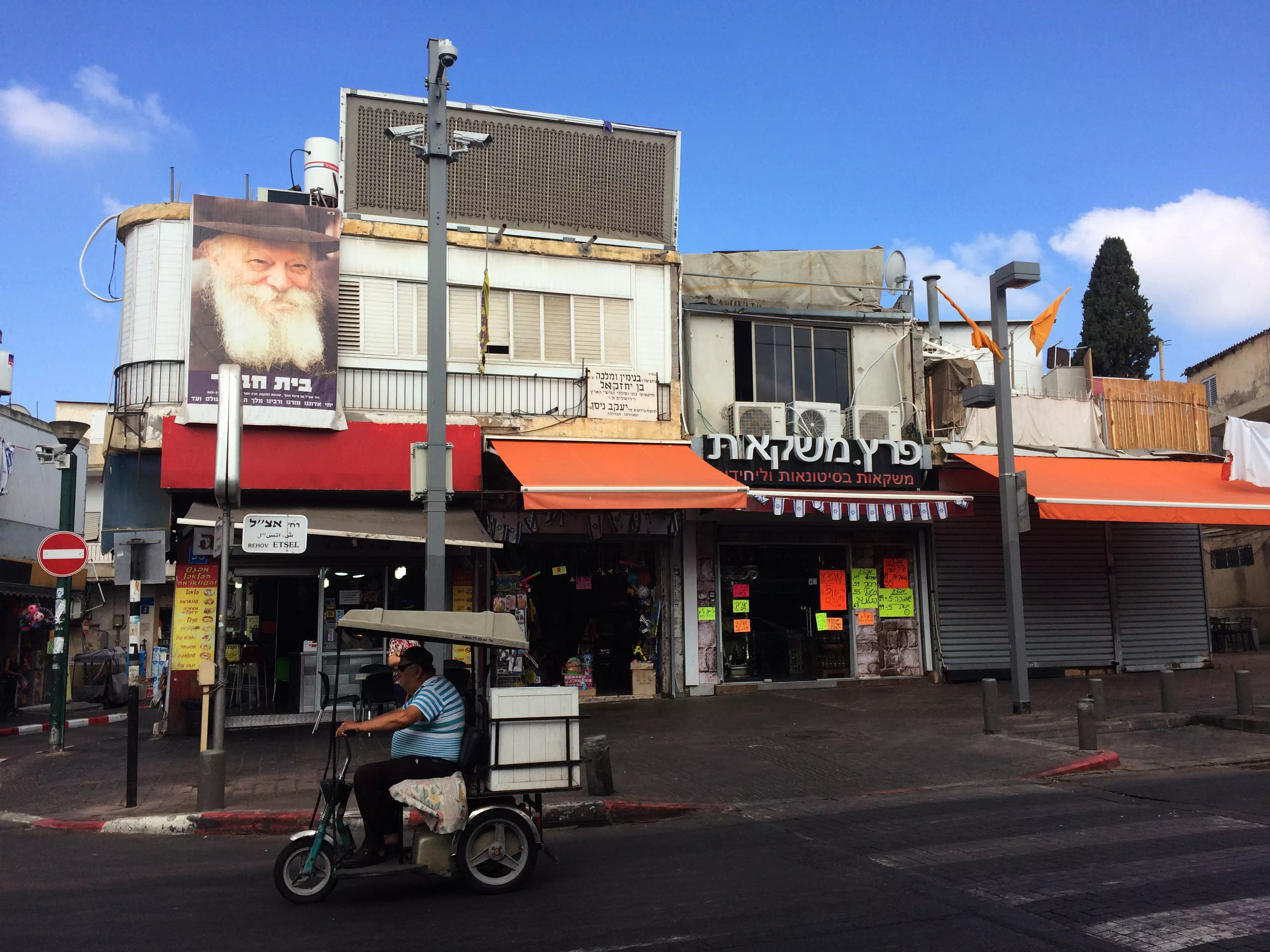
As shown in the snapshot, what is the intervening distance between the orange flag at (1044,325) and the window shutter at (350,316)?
10.2m

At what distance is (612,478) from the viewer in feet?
47.4

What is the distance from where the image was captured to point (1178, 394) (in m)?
20.5

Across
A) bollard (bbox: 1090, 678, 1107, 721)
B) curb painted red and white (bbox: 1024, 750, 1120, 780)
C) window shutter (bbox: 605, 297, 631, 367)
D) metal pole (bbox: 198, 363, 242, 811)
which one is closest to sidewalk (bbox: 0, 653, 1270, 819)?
curb painted red and white (bbox: 1024, 750, 1120, 780)

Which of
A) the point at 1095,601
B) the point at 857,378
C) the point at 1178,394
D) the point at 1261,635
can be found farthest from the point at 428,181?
the point at 1261,635

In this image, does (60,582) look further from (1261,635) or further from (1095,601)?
(1261,635)

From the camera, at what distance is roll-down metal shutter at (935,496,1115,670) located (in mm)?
18594

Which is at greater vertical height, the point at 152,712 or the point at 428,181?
the point at 428,181

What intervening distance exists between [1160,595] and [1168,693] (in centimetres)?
734

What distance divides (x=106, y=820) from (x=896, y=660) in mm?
13298

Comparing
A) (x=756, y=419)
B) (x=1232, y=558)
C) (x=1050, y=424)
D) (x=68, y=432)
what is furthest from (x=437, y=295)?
(x=1232, y=558)

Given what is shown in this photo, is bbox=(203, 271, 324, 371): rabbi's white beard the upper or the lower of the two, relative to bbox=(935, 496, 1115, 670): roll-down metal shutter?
upper

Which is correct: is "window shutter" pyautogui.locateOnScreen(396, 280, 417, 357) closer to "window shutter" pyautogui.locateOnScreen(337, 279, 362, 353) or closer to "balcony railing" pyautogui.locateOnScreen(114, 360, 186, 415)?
"window shutter" pyautogui.locateOnScreen(337, 279, 362, 353)

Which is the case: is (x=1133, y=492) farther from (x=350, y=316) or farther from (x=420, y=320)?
(x=350, y=316)

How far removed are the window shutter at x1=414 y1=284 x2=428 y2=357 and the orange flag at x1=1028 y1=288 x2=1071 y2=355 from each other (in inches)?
367
